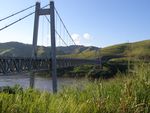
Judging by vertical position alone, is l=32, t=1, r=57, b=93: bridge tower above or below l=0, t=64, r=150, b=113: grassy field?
above

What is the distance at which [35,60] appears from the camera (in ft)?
136

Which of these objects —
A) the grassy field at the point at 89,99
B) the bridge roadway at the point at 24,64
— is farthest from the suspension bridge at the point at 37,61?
the grassy field at the point at 89,99

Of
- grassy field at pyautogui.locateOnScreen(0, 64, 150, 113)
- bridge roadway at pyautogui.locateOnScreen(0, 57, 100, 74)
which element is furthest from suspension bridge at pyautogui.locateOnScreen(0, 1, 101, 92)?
grassy field at pyautogui.locateOnScreen(0, 64, 150, 113)

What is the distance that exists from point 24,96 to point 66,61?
4800 cm

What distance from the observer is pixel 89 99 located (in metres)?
5.82

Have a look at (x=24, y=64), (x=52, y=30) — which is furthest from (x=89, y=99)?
(x=52, y=30)

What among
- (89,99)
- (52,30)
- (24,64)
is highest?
(52,30)

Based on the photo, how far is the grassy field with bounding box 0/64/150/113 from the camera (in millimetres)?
4730

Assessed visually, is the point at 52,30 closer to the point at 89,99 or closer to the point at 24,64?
the point at 24,64

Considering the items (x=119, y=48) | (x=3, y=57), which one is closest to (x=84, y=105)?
(x=3, y=57)

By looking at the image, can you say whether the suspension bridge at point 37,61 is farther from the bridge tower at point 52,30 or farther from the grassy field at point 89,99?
the grassy field at point 89,99

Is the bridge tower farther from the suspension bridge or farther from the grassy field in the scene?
the grassy field

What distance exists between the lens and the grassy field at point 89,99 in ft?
15.5

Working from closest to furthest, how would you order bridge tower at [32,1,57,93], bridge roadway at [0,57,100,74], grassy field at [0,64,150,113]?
grassy field at [0,64,150,113], bridge roadway at [0,57,100,74], bridge tower at [32,1,57,93]
